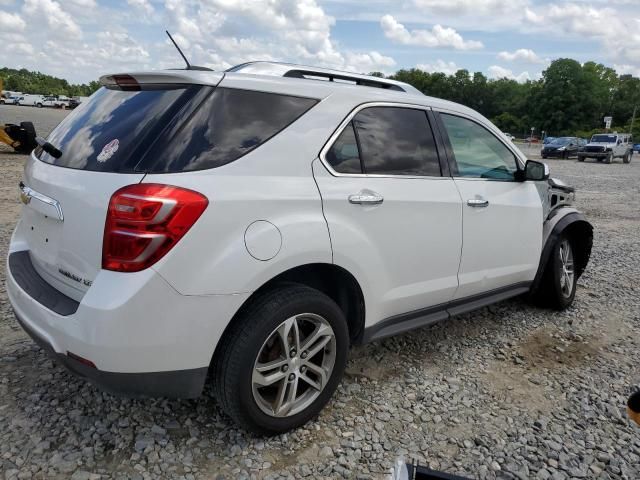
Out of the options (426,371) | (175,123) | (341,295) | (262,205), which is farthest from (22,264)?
(426,371)

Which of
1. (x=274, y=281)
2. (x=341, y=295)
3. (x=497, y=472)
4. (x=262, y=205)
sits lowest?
(x=497, y=472)

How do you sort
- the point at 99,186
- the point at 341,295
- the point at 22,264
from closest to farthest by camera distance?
1. the point at 99,186
2. the point at 22,264
3. the point at 341,295

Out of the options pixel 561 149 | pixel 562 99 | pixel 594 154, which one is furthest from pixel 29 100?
pixel 562 99

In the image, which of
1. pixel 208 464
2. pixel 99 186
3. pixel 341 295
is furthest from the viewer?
pixel 341 295

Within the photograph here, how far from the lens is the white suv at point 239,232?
2117 mm

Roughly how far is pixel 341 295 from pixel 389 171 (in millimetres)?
769

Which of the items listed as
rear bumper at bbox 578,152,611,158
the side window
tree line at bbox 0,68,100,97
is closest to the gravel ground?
the side window

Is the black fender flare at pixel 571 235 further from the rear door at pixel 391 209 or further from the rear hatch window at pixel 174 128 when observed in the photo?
the rear hatch window at pixel 174 128

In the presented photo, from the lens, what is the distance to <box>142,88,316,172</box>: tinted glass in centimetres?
222

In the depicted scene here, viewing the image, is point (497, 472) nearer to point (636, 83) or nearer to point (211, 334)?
point (211, 334)

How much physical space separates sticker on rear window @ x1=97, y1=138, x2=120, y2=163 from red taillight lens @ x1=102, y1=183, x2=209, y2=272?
0.29 meters

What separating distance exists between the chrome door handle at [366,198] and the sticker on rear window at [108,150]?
1.16m

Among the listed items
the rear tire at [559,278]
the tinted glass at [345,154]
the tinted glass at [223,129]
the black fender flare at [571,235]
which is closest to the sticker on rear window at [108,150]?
the tinted glass at [223,129]

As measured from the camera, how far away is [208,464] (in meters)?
2.44
